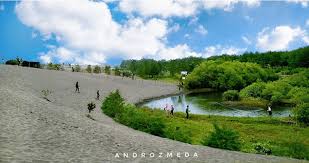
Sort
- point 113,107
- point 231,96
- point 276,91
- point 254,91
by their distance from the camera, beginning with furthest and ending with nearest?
1. point 254,91
2. point 231,96
3. point 276,91
4. point 113,107

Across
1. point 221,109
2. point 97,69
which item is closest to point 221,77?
point 97,69

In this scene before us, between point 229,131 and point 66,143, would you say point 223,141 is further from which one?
point 66,143

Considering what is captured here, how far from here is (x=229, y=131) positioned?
39438mm

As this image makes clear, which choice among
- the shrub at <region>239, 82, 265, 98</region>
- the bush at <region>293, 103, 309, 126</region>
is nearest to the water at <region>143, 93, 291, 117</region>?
the shrub at <region>239, 82, 265, 98</region>

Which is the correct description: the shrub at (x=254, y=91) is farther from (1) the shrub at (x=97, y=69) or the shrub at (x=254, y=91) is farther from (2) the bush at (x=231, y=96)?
(1) the shrub at (x=97, y=69)

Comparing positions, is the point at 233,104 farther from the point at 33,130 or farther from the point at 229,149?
the point at 33,130

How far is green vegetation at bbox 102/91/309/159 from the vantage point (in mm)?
38531

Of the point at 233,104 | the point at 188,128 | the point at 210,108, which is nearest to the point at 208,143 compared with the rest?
the point at 188,128

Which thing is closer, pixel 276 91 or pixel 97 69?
pixel 276 91

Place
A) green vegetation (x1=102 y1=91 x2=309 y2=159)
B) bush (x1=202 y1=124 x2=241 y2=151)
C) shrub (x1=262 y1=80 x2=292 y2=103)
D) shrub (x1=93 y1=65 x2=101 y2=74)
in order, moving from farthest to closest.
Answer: shrub (x1=93 y1=65 x2=101 y2=74)
shrub (x1=262 y1=80 x2=292 y2=103)
green vegetation (x1=102 y1=91 x2=309 y2=159)
bush (x1=202 y1=124 x2=241 y2=151)

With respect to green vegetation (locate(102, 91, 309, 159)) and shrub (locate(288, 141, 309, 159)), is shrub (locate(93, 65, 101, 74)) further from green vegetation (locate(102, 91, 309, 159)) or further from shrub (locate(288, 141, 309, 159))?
shrub (locate(288, 141, 309, 159))

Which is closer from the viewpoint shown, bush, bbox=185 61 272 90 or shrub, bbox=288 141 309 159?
shrub, bbox=288 141 309 159

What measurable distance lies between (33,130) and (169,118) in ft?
134

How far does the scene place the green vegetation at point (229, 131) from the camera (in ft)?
126
